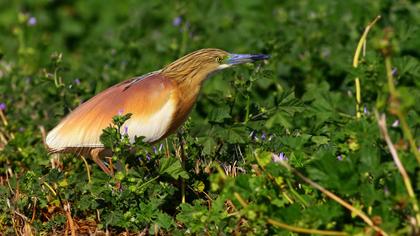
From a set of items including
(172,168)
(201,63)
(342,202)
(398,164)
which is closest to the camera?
(398,164)

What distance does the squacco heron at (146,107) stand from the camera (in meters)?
5.05

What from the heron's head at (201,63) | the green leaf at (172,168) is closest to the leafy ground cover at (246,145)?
the green leaf at (172,168)

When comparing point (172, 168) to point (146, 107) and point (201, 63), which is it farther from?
point (201, 63)

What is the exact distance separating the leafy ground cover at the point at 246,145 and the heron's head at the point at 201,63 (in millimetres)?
126

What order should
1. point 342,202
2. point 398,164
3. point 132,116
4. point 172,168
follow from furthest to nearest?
point 132,116
point 172,168
point 342,202
point 398,164

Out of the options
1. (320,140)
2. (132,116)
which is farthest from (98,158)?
(320,140)

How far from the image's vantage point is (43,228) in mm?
4910

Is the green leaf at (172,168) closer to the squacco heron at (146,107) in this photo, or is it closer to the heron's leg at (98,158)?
the squacco heron at (146,107)

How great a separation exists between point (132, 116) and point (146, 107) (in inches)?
3.5

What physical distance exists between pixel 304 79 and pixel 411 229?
12.1 feet

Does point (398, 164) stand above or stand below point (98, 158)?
above

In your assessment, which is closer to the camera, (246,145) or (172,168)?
(172,168)

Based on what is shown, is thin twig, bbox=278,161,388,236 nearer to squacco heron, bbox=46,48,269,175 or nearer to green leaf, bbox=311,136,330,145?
green leaf, bbox=311,136,330,145

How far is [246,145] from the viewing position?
5203mm
